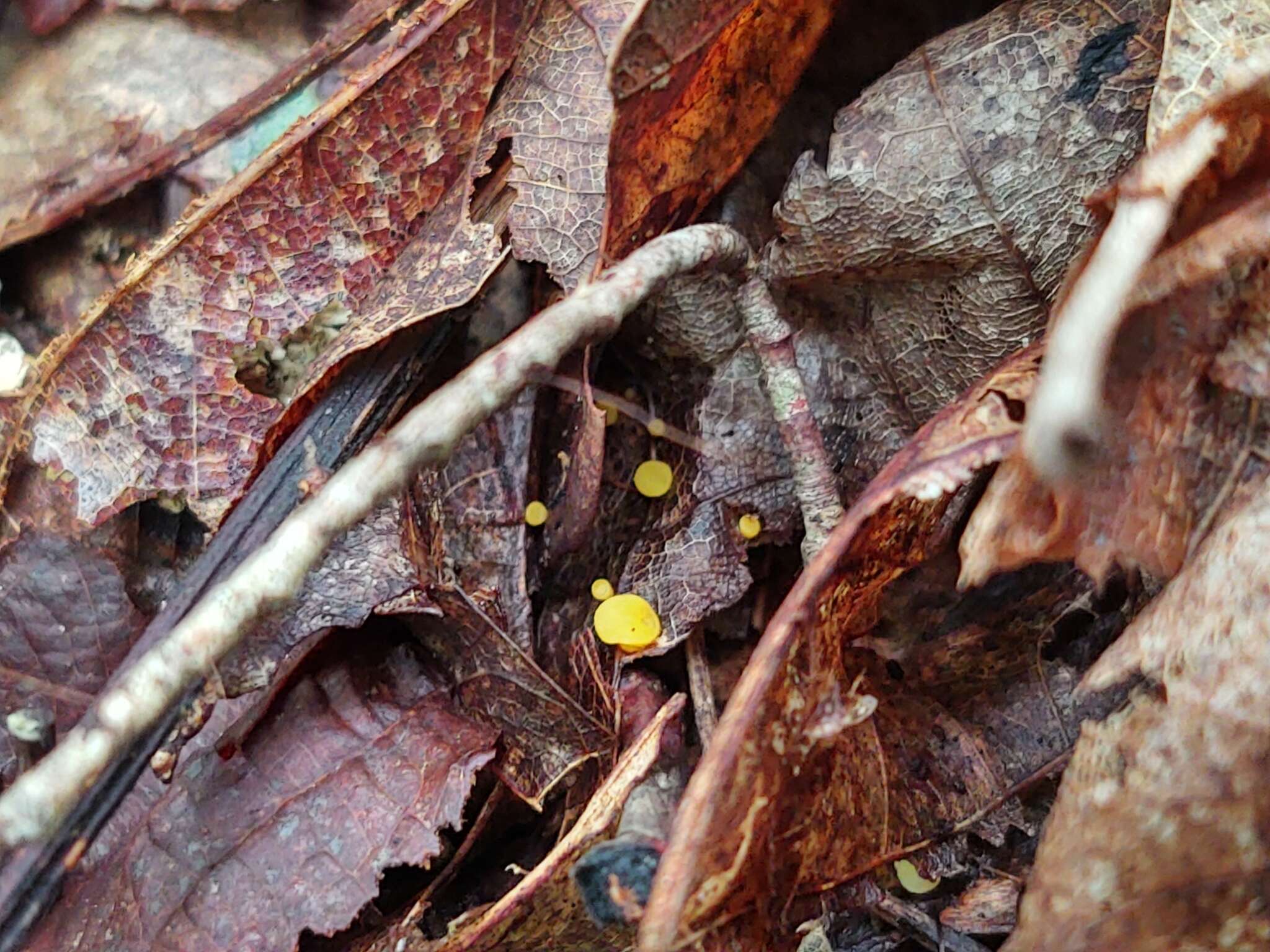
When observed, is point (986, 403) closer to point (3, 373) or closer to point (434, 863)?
point (434, 863)

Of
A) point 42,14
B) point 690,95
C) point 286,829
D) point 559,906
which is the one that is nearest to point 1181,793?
point 559,906

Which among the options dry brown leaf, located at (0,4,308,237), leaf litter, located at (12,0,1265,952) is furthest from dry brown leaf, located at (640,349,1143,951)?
dry brown leaf, located at (0,4,308,237)

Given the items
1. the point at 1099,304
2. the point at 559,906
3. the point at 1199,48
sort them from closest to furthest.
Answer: the point at 1099,304 < the point at 1199,48 < the point at 559,906

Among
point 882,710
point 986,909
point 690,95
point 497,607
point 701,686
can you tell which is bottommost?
point 986,909

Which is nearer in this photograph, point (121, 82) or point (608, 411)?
point (608, 411)

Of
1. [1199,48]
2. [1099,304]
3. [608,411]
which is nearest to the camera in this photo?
[1099,304]

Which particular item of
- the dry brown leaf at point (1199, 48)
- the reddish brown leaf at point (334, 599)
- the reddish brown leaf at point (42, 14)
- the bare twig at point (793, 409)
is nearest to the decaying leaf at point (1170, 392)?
the dry brown leaf at point (1199, 48)

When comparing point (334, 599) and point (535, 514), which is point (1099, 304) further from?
point (334, 599)
